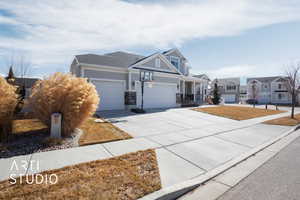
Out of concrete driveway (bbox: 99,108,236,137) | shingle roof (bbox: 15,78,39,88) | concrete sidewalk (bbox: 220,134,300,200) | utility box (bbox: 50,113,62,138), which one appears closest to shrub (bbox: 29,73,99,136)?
utility box (bbox: 50,113,62,138)

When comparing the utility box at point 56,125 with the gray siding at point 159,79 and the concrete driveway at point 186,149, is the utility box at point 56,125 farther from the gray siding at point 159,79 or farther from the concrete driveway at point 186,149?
the gray siding at point 159,79

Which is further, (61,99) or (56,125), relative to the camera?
(61,99)

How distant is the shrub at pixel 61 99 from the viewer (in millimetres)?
5176

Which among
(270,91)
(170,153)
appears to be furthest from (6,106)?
(270,91)

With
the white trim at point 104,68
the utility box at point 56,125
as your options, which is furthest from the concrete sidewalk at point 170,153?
the white trim at point 104,68

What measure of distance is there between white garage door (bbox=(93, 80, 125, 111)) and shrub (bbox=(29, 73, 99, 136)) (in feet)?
22.9

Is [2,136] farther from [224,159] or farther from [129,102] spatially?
[129,102]

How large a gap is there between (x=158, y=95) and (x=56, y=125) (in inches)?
453

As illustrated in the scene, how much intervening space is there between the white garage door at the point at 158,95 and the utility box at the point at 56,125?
31.1ft

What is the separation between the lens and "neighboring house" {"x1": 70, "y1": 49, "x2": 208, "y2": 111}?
12.5m

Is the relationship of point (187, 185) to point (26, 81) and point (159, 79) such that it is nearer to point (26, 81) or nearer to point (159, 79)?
point (159, 79)

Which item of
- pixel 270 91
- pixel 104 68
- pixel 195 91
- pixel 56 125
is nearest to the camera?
pixel 56 125

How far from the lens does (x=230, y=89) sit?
47.3 m

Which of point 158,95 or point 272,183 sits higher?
point 158,95
